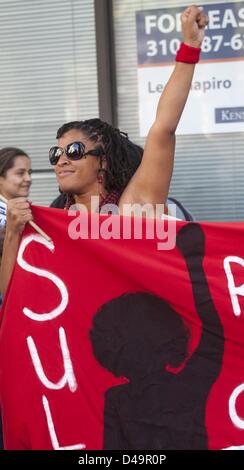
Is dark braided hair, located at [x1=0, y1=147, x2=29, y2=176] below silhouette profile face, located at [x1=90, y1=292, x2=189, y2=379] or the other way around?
the other way around

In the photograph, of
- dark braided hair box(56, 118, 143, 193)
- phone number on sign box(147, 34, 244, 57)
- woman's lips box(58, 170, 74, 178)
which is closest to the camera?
woman's lips box(58, 170, 74, 178)

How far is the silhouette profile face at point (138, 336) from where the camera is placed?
11.6 ft

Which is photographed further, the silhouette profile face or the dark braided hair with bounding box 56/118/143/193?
the dark braided hair with bounding box 56/118/143/193

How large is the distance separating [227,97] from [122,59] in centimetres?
76

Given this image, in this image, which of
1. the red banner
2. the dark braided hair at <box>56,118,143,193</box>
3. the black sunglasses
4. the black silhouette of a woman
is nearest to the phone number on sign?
the dark braided hair at <box>56,118,143,193</box>

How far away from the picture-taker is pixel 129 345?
3561 mm

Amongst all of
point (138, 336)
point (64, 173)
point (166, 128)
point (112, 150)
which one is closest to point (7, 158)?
point (112, 150)

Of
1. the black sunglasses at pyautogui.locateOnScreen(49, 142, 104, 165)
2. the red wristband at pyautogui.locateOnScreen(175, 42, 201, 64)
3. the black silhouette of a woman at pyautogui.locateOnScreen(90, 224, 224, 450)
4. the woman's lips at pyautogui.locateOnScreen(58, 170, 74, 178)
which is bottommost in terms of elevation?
the black silhouette of a woman at pyautogui.locateOnScreen(90, 224, 224, 450)

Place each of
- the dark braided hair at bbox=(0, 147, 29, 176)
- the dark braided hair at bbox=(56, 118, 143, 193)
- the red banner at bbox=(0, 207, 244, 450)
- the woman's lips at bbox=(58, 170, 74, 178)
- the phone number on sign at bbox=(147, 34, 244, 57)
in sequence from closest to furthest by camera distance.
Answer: the red banner at bbox=(0, 207, 244, 450), the woman's lips at bbox=(58, 170, 74, 178), the dark braided hair at bbox=(56, 118, 143, 193), the dark braided hair at bbox=(0, 147, 29, 176), the phone number on sign at bbox=(147, 34, 244, 57)

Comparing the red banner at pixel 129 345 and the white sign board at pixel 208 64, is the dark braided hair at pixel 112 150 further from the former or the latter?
the white sign board at pixel 208 64

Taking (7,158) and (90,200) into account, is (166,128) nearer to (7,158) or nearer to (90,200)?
(90,200)

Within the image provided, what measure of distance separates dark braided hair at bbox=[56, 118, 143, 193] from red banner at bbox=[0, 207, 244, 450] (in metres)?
0.33

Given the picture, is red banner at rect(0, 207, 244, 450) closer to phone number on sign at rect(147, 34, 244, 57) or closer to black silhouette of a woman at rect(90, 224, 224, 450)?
black silhouette of a woman at rect(90, 224, 224, 450)

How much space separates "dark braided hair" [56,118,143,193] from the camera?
3.88 m
